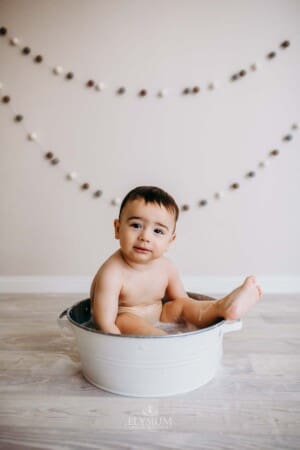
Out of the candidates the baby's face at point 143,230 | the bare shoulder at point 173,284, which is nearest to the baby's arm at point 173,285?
the bare shoulder at point 173,284

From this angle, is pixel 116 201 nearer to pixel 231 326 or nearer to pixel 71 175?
pixel 71 175

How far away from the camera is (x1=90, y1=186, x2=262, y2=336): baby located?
0.89 metres

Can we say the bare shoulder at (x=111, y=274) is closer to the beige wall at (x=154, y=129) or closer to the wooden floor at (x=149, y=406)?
the wooden floor at (x=149, y=406)

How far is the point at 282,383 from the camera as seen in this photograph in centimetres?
88

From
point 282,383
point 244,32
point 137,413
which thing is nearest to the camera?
point 137,413

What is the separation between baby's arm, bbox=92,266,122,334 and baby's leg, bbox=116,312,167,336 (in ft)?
0.07

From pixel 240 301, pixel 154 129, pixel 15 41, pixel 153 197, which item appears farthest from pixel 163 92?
pixel 240 301

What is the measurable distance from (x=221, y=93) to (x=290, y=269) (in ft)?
2.57

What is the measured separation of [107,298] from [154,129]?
93cm

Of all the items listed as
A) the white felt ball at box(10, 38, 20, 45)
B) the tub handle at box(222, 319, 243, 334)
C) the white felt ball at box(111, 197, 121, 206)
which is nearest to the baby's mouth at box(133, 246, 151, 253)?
the tub handle at box(222, 319, 243, 334)

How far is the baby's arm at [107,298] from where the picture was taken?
89 cm

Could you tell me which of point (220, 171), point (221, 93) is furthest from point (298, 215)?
point (221, 93)

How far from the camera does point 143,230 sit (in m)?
0.94

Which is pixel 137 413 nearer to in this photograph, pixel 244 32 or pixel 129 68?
pixel 129 68
